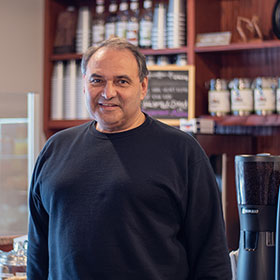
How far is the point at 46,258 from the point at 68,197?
0.25 meters

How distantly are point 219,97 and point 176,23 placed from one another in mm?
509

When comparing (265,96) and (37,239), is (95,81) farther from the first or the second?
(265,96)

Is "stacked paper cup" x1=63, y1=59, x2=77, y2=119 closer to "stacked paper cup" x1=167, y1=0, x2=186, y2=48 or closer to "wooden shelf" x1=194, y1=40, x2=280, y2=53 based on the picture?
"stacked paper cup" x1=167, y1=0, x2=186, y2=48

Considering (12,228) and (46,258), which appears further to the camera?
(12,228)

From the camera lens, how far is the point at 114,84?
141 cm

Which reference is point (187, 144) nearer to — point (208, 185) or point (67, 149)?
point (208, 185)

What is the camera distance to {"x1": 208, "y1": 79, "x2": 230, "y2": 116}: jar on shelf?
3092 mm

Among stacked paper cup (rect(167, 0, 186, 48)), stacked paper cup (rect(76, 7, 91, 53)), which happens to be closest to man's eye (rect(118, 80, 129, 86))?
stacked paper cup (rect(167, 0, 186, 48))

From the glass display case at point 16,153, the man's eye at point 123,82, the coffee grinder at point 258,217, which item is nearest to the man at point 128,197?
the man's eye at point 123,82

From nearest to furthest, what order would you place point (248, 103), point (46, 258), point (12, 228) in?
point (46, 258), point (248, 103), point (12, 228)

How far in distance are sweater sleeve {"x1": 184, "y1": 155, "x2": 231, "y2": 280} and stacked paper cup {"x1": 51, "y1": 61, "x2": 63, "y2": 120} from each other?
7.27 feet

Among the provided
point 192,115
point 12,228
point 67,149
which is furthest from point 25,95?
point 67,149

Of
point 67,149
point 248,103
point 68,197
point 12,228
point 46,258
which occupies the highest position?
point 248,103

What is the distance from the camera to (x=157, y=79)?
309 cm
